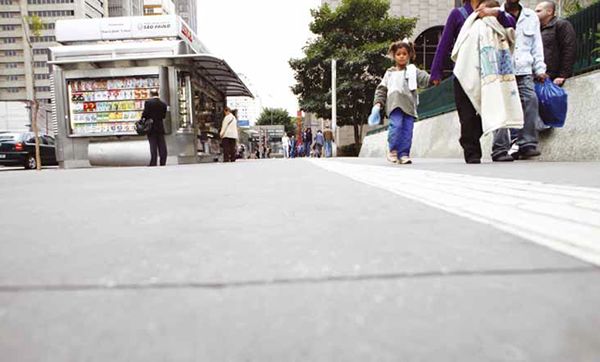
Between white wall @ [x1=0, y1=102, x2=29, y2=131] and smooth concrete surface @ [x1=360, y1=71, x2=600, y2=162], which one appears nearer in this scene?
smooth concrete surface @ [x1=360, y1=71, x2=600, y2=162]

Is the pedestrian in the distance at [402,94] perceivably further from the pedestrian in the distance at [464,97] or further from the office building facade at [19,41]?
the office building facade at [19,41]

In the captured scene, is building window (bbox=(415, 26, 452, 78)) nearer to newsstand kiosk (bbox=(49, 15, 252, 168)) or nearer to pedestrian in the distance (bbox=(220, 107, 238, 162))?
pedestrian in the distance (bbox=(220, 107, 238, 162))

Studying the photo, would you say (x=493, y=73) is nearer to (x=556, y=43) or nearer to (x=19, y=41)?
(x=556, y=43)

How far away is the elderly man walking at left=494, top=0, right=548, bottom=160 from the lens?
4805 millimetres

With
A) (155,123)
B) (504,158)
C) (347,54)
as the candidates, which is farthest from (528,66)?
(347,54)

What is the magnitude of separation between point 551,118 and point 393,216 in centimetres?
447

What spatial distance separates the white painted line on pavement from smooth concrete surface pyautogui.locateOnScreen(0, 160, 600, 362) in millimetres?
69

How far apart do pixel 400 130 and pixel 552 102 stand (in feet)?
5.72

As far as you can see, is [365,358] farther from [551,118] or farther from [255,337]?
[551,118]

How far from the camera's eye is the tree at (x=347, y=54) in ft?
76.1

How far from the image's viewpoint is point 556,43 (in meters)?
5.21

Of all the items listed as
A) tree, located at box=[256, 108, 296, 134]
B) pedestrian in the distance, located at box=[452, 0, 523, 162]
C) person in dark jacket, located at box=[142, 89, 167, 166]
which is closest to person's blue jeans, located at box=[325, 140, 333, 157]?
person in dark jacket, located at box=[142, 89, 167, 166]

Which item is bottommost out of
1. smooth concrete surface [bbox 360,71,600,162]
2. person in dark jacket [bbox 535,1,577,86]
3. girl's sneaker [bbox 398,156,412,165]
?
girl's sneaker [bbox 398,156,412,165]

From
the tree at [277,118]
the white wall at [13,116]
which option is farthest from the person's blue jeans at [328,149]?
the tree at [277,118]
